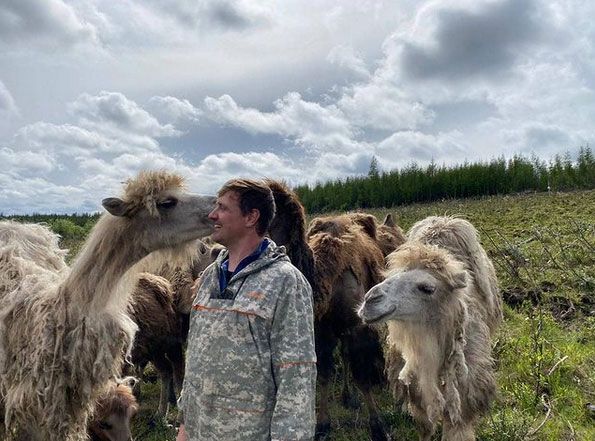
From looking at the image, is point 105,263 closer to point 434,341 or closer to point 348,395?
point 434,341

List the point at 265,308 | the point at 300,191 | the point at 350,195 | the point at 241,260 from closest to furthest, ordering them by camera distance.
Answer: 1. the point at 265,308
2. the point at 241,260
3. the point at 350,195
4. the point at 300,191

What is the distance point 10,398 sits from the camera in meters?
3.98

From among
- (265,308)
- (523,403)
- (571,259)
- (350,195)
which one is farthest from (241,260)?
(350,195)

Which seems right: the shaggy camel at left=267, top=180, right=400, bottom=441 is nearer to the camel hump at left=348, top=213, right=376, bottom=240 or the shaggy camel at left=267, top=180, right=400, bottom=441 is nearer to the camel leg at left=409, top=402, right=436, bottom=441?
the camel leg at left=409, top=402, right=436, bottom=441

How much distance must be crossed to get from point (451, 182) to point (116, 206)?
4209cm

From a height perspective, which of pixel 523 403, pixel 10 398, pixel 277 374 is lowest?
pixel 523 403

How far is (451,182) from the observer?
4338 cm

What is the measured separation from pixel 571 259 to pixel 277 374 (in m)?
10.1

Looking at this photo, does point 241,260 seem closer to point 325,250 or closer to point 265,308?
point 265,308

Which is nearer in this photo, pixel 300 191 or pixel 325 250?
pixel 325 250

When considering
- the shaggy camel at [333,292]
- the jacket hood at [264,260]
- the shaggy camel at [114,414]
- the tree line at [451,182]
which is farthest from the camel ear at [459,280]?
the tree line at [451,182]

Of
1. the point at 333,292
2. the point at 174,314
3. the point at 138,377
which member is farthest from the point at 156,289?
the point at 333,292

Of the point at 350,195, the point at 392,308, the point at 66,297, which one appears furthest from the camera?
the point at 350,195

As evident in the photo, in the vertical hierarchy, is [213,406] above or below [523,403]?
above
